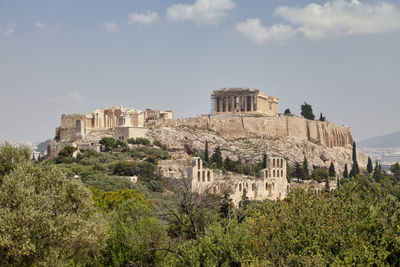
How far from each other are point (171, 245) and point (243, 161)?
Result: 51337 millimetres

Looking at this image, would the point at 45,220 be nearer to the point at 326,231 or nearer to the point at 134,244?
the point at 134,244

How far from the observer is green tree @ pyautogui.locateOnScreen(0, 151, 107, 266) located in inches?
776

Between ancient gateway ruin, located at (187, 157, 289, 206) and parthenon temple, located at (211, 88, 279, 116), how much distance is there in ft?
102

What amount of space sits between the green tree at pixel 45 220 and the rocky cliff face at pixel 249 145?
52236mm

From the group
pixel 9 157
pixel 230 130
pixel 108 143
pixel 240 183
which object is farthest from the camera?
pixel 230 130

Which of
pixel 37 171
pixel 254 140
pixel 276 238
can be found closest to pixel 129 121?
pixel 254 140

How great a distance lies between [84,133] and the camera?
77.7 meters

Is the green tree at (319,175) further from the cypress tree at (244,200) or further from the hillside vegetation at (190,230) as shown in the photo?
the hillside vegetation at (190,230)

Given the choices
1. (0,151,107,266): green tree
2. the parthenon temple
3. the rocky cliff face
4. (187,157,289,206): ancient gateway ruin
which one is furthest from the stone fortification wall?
(0,151,107,266): green tree

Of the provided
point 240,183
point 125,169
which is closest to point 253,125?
point 125,169

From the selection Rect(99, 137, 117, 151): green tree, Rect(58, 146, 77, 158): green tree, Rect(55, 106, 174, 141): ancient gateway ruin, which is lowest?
Rect(58, 146, 77, 158): green tree

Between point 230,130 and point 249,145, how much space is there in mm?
4885

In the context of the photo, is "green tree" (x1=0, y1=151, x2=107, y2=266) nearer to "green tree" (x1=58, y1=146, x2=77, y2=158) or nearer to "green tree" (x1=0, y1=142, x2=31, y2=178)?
"green tree" (x1=0, y1=142, x2=31, y2=178)

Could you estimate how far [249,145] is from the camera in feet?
266
